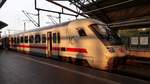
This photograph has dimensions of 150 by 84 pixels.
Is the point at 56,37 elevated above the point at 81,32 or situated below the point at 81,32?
below

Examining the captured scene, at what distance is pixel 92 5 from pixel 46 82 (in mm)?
12350

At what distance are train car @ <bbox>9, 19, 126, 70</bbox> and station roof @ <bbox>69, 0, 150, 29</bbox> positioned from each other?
2.71 metres

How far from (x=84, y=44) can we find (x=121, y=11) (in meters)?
6.08

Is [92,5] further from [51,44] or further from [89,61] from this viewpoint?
[89,61]

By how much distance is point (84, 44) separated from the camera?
15.1 m

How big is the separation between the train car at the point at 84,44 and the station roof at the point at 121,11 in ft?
8.90

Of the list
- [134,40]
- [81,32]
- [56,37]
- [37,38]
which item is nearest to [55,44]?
[56,37]

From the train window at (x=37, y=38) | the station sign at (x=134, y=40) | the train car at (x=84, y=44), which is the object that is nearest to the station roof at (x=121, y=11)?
the station sign at (x=134, y=40)

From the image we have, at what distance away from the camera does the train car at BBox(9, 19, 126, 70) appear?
1357 cm

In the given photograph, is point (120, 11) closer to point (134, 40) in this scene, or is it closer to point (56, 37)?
point (134, 40)

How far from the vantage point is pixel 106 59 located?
13289mm

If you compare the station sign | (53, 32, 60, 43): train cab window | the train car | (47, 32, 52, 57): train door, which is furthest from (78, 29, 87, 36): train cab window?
the station sign

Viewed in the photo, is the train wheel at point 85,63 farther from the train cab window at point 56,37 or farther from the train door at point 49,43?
the train door at point 49,43

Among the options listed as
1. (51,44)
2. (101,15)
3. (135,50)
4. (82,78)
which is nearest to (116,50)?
(82,78)
